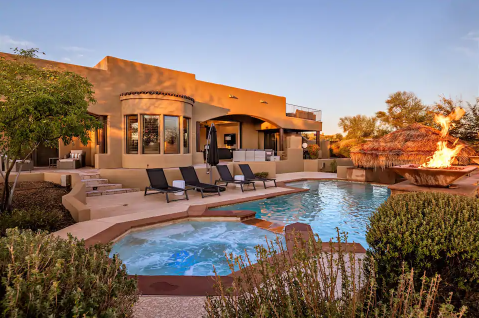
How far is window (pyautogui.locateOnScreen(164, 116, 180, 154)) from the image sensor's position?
12.7 metres

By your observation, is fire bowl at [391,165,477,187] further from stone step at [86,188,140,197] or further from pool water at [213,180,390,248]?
stone step at [86,188,140,197]

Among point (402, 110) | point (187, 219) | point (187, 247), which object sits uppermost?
point (402, 110)

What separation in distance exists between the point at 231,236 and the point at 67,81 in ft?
16.6

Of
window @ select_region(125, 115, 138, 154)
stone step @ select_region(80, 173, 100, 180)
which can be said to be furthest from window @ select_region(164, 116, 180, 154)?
stone step @ select_region(80, 173, 100, 180)

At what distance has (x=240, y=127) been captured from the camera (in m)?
22.8

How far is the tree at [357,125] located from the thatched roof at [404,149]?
22341 millimetres

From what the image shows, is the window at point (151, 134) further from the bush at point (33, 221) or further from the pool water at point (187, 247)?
the bush at point (33, 221)

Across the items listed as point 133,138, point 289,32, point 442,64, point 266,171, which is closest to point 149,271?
point 133,138

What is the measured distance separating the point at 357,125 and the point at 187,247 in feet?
127

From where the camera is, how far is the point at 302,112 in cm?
2461

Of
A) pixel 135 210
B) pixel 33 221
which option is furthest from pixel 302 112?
pixel 33 221

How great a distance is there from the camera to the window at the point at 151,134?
40.7 feet

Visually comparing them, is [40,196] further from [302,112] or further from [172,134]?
[302,112]

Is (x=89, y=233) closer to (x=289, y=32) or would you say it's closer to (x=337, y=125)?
(x=289, y=32)
